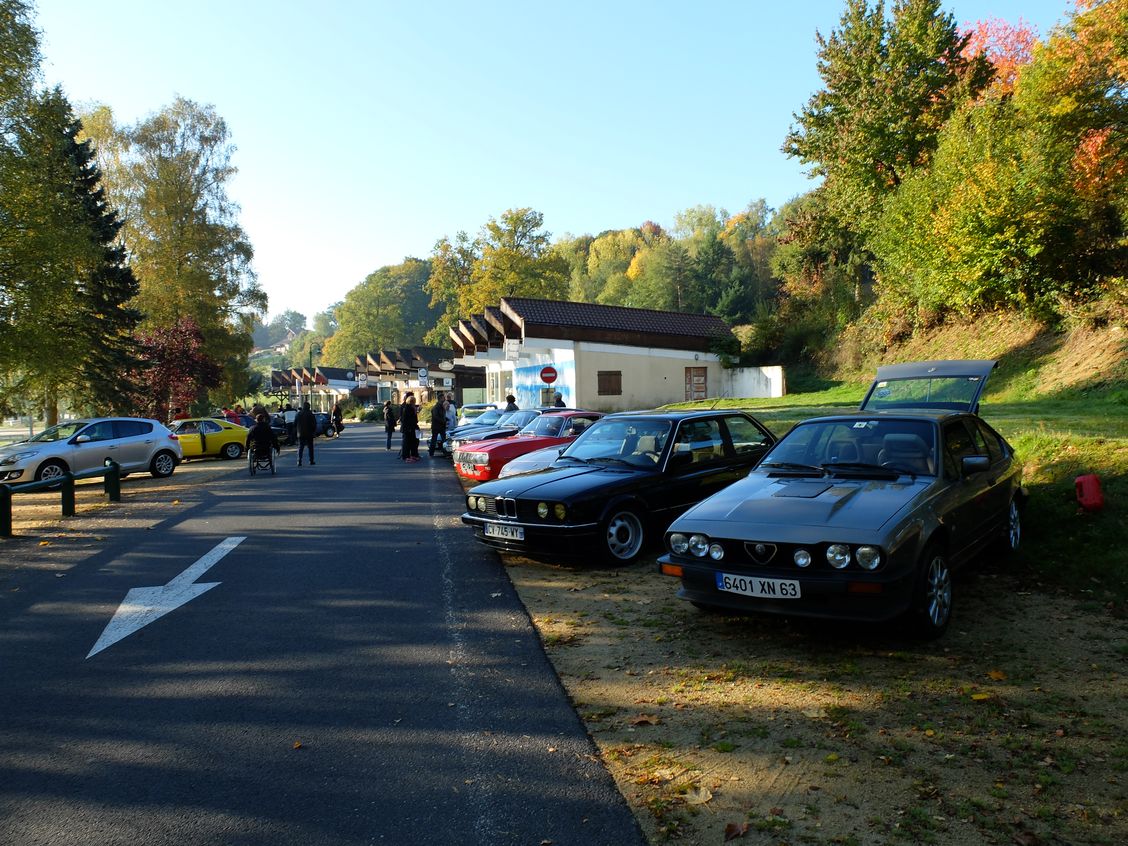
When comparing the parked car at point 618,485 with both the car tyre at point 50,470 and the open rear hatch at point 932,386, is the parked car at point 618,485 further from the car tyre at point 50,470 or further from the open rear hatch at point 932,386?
the car tyre at point 50,470

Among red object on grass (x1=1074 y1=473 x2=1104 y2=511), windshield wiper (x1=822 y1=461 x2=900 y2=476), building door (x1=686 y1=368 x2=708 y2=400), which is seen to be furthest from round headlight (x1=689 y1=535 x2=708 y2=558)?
building door (x1=686 y1=368 x2=708 y2=400)

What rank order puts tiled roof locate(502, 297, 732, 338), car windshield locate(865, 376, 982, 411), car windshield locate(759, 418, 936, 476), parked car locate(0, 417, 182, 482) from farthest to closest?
tiled roof locate(502, 297, 732, 338)
parked car locate(0, 417, 182, 482)
car windshield locate(865, 376, 982, 411)
car windshield locate(759, 418, 936, 476)

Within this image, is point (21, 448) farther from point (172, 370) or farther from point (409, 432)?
point (172, 370)

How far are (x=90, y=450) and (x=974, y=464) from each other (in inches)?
770

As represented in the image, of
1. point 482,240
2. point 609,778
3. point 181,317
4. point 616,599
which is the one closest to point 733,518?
point 616,599

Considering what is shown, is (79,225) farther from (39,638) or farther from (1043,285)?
(1043,285)

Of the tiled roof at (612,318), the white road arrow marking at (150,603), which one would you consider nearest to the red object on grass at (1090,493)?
the white road arrow marking at (150,603)

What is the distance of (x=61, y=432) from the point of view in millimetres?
19297

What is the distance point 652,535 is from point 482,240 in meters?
58.1

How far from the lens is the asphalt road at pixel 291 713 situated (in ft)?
11.4

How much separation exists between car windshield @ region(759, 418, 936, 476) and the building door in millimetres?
31335

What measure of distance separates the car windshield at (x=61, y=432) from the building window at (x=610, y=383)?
21222 millimetres

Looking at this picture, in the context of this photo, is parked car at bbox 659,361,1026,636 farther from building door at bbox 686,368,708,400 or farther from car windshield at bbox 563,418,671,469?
building door at bbox 686,368,708,400

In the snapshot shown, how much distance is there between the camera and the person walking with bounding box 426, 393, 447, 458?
24250 millimetres
